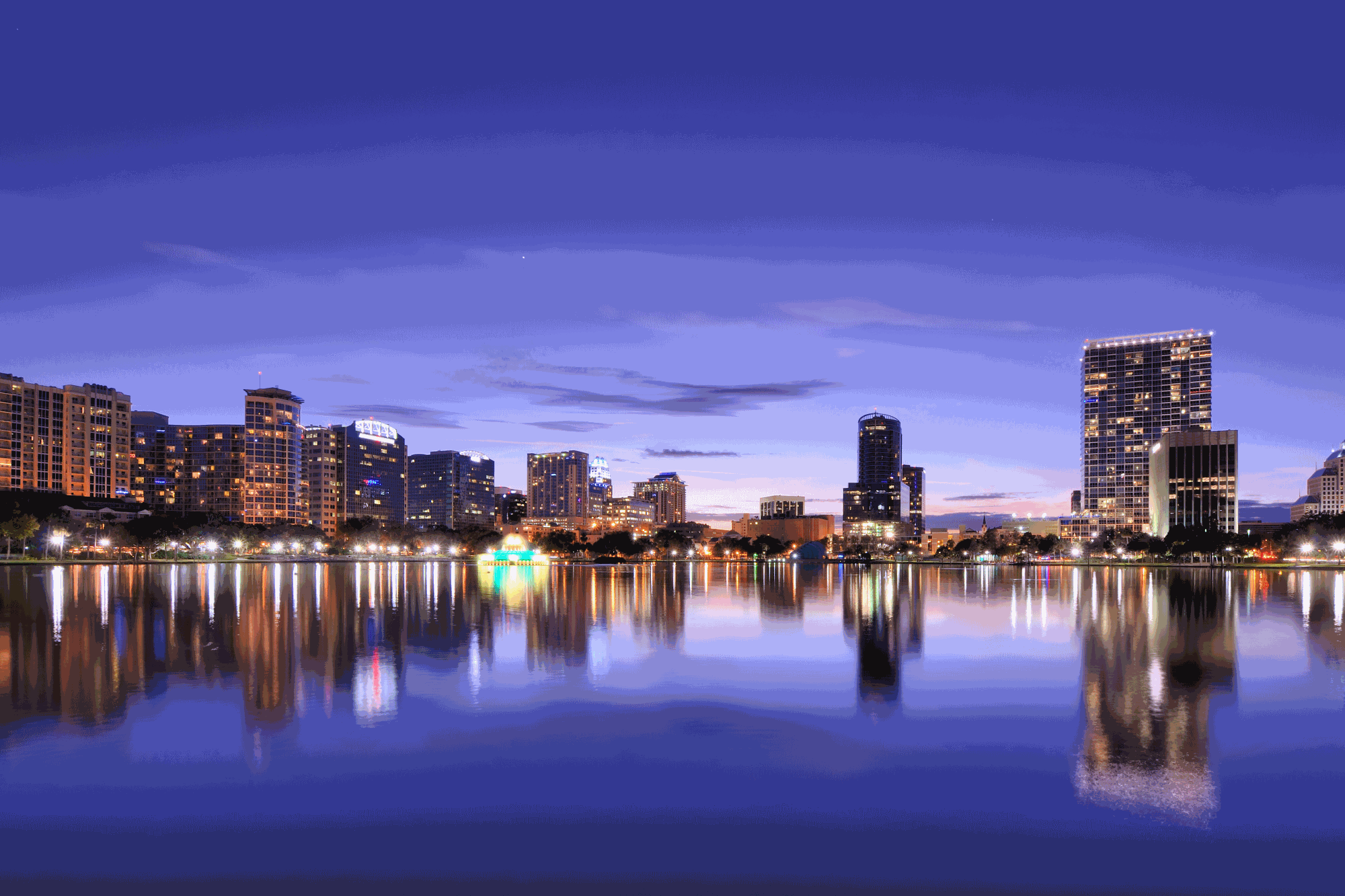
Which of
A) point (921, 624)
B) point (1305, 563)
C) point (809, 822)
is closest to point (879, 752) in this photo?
point (809, 822)

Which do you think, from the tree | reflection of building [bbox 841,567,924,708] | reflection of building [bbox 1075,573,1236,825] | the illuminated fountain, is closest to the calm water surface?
reflection of building [bbox 1075,573,1236,825]

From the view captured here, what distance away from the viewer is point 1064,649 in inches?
1161

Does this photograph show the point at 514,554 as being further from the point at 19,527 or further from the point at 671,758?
the point at 671,758

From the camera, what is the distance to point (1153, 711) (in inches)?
722

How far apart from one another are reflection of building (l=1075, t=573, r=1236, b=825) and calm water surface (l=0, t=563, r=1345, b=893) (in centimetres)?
11

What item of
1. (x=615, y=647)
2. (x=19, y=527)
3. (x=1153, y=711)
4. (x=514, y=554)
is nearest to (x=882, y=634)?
(x=615, y=647)

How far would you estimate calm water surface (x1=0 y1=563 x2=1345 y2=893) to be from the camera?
33.5ft

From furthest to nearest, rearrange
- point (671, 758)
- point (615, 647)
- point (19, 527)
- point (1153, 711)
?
point (19, 527), point (615, 647), point (1153, 711), point (671, 758)

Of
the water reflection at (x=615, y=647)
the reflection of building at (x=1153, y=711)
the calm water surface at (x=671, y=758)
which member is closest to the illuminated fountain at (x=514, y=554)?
the water reflection at (x=615, y=647)

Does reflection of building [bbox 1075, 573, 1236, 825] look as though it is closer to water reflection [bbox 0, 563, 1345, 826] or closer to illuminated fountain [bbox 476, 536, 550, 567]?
water reflection [bbox 0, 563, 1345, 826]

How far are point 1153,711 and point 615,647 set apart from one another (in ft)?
51.0

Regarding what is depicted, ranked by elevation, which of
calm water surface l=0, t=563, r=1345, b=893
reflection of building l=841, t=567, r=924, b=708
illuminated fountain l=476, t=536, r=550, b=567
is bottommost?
illuminated fountain l=476, t=536, r=550, b=567

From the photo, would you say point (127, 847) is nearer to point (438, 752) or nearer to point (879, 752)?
point (438, 752)

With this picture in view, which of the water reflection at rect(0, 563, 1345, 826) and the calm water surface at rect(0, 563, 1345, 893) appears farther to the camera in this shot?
the water reflection at rect(0, 563, 1345, 826)
